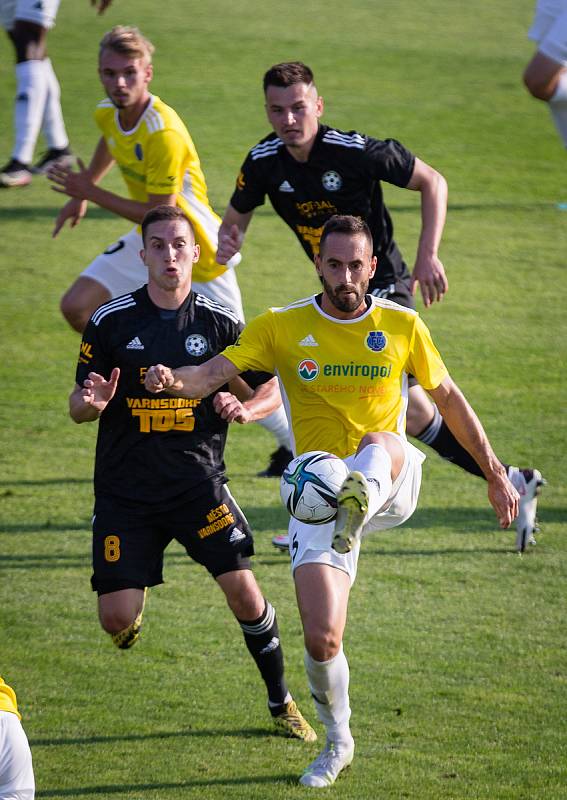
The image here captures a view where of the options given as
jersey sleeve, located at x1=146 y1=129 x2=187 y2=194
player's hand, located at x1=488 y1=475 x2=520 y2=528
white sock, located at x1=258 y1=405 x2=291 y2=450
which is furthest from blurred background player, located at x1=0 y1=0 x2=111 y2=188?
player's hand, located at x1=488 y1=475 x2=520 y2=528

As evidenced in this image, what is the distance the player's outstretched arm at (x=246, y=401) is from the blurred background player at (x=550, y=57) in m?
2.15

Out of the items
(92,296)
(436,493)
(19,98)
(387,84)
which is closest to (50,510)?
(92,296)

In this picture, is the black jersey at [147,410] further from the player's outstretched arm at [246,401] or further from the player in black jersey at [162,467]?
the player's outstretched arm at [246,401]

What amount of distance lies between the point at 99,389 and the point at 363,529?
127 centimetres

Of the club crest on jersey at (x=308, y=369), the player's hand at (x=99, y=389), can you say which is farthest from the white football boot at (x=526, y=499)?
the player's hand at (x=99, y=389)

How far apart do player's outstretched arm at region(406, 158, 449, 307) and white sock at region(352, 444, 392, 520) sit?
1.32 m

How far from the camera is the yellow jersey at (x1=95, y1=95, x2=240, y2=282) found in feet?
26.8

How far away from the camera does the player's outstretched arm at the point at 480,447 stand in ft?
18.4

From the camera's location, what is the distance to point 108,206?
807 centimetres

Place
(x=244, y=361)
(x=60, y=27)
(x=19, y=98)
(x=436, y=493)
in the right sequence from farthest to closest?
1. (x=60, y=27)
2. (x=19, y=98)
3. (x=436, y=493)
4. (x=244, y=361)

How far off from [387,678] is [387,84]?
1462 centimetres

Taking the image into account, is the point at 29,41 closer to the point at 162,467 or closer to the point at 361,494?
the point at 162,467

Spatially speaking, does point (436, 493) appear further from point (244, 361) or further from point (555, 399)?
point (244, 361)

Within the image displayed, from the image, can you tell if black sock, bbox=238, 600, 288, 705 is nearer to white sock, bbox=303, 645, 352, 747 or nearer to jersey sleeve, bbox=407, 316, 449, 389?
white sock, bbox=303, 645, 352, 747
